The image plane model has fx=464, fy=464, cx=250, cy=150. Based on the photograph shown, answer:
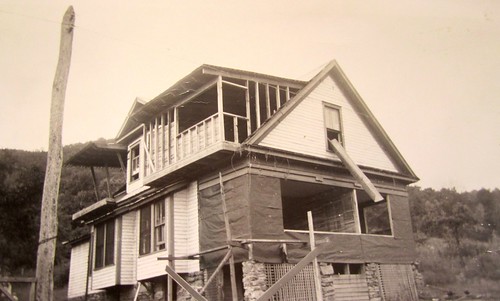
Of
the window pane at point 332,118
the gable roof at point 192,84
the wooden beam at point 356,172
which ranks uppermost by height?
the gable roof at point 192,84

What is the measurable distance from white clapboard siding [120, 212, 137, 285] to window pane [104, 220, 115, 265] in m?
1.10

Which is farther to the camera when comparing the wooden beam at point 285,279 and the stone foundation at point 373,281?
the stone foundation at point 373,281

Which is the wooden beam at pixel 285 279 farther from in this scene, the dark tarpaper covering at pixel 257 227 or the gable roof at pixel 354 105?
the gable roof at pixel 354 105

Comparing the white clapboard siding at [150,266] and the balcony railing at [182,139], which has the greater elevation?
the balcony railing at [182,139]

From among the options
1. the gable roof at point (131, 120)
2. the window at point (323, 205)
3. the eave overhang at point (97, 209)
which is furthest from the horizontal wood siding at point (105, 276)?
the window at point (323, 205)

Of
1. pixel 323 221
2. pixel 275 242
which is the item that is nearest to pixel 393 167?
pixel 323 221

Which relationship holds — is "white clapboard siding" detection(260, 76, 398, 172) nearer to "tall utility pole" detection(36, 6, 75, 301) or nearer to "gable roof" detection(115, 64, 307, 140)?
"gable roof" detection(115, 64, 307, 140)

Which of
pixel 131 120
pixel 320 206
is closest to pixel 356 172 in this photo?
pixel 320 206

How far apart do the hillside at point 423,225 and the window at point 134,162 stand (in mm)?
13229

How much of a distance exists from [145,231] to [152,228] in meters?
1.13

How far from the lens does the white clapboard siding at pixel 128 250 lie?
20188 millimetres

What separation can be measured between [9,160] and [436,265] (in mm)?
32772

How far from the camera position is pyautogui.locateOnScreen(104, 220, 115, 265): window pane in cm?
2133

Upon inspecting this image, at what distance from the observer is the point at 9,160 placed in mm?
31438
